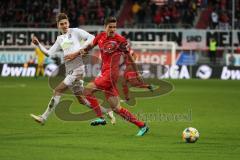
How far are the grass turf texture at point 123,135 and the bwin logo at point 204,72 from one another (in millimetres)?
15705

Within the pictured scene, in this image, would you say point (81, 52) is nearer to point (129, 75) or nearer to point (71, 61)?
point (71, 61)

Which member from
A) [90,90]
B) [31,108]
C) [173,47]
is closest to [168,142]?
[90,90]

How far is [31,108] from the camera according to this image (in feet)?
70.9

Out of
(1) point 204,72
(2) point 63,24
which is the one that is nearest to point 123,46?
(2) point 63,24

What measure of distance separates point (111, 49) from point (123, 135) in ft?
5.89

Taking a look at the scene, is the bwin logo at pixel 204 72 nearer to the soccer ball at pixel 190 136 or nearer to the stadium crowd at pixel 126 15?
the stadium crowd at pixel 126 15

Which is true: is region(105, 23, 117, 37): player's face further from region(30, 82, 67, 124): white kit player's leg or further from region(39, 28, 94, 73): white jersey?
region(30, 82, 67, 124): white kit player's leg

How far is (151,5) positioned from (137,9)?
0.96m

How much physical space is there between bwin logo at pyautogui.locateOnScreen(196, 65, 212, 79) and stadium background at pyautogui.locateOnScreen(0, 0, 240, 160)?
2.5 inches

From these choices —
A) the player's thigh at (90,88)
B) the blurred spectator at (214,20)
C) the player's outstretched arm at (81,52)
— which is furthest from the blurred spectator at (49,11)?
the player's outstretched arm at (81,52)

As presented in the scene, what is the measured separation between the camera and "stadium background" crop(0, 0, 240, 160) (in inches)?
504

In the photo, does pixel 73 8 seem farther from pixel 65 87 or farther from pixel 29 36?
pixel 65 87

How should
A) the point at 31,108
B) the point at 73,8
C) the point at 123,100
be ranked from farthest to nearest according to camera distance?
the point at 73,8
the point at 123,100
the point at 31,108

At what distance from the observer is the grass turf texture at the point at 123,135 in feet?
Answer: 39.1
